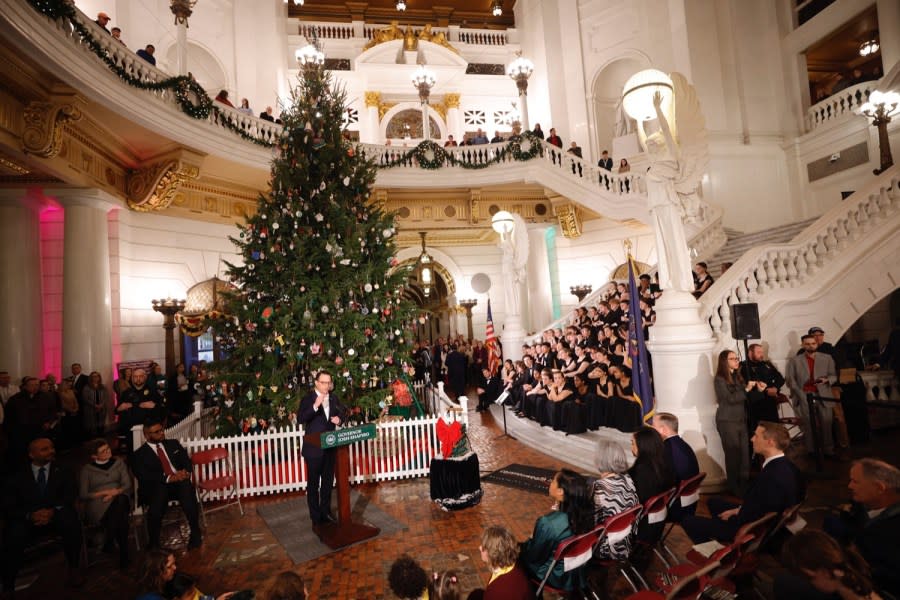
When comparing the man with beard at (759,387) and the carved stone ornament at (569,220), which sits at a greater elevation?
the carved stone ornament at (569,220)

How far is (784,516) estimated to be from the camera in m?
3.06

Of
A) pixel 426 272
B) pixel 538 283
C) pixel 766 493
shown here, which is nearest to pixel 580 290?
pixel 538 283

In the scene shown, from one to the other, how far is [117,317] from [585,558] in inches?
443

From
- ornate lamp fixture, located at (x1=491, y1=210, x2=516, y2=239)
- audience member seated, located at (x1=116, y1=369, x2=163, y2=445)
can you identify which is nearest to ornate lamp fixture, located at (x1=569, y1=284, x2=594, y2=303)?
ornate lamp fixture, located at (x1=491, y1=210, x2=516, y2=239)

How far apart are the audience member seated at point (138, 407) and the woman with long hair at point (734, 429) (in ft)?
24.5

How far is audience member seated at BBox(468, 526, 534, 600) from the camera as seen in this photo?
2.62 meters

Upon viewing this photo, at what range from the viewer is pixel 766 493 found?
10.6 ft

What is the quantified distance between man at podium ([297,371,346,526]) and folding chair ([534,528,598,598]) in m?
2.88

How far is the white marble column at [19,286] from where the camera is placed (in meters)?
9.08

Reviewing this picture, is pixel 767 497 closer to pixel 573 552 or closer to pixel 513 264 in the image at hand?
pixel 573 552

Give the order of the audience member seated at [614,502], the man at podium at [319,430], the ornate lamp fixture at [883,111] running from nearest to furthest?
the audience member seated at [614,502], the man at podium at [319,430], the ornate lamp fixture at [883,111]

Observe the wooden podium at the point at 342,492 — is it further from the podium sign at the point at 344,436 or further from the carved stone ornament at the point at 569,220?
the carved stone ornament at the point at 569,220

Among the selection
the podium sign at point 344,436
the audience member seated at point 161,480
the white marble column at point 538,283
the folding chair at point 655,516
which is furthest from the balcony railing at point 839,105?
the audience member seated at point 161,480

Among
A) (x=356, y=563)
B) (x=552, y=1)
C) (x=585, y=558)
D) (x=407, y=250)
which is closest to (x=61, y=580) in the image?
(x=356, y=563)
